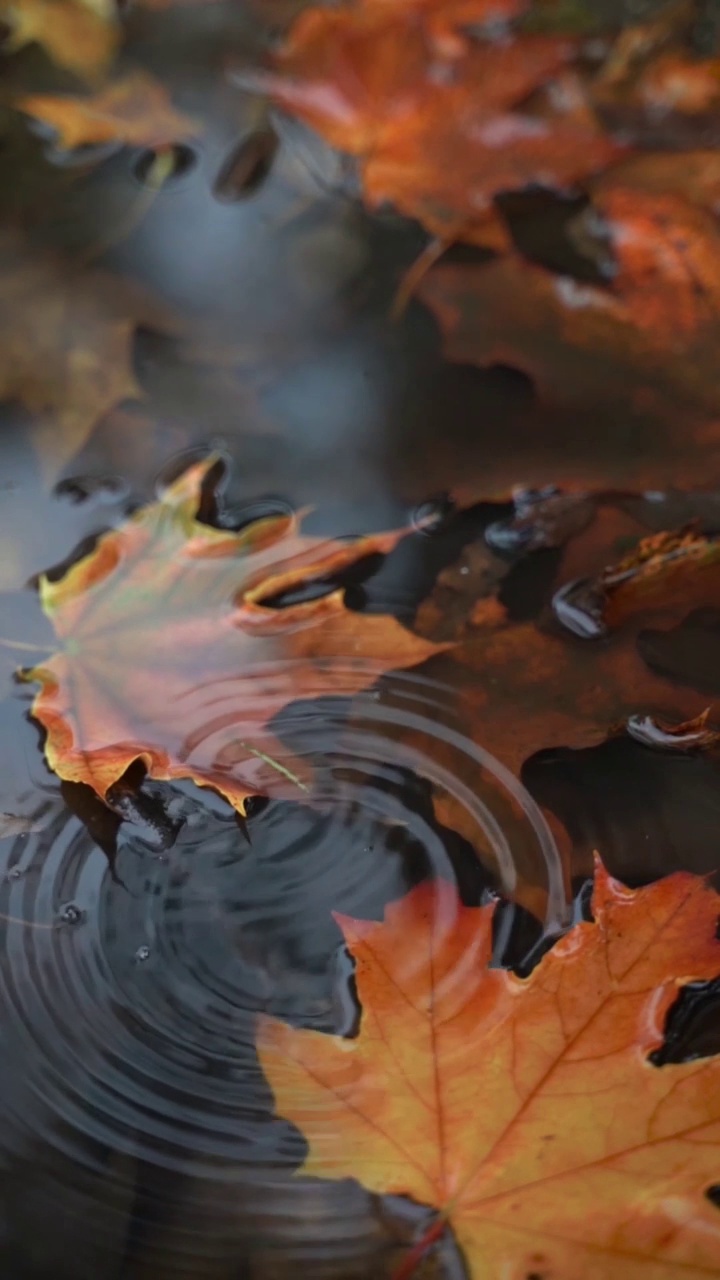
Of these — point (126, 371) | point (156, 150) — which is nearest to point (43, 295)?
point (126, 371)

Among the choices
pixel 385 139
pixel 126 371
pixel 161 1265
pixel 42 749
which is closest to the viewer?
pixel 161 1265

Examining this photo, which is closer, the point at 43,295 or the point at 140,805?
the point at 140,805

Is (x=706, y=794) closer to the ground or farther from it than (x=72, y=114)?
closer to the ground

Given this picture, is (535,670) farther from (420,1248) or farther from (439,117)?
(439,117)

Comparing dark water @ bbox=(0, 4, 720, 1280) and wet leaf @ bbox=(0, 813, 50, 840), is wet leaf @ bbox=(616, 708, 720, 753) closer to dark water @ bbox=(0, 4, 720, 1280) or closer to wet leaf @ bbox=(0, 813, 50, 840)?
dark water @ bbox=(0, 4, 720, 1280)

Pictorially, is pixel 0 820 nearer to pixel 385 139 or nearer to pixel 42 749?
pixel 42 749

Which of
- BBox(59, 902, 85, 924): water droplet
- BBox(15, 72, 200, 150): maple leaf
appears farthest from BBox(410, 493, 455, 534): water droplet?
BBox(15, 72, 200, 150): maple leaf

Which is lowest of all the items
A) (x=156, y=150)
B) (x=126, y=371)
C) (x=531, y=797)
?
(x=531, y=797)

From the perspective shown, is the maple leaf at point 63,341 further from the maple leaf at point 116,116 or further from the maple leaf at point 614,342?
the maple leaf at point 614,342
